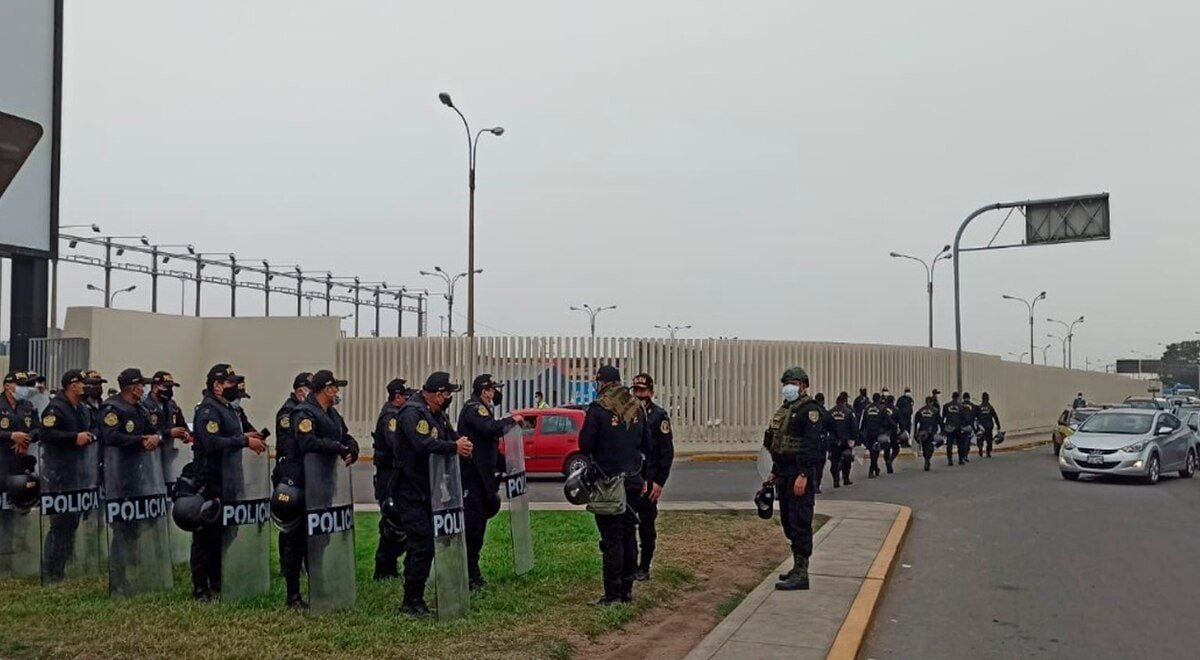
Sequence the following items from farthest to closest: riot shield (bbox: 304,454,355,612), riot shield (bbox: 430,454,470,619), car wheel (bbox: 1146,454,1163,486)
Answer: car wheel (bbox: 1146,454,1163,486)
riot shield (bbox: 304,454,355,612)
riot shield (bbox: 430,454,470,619)

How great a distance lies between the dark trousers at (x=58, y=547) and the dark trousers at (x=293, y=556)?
100 inches

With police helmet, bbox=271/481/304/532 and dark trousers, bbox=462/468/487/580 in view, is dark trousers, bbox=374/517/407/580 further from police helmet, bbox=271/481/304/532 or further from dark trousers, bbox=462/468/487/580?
police helmet, bbox=271/481/304/532

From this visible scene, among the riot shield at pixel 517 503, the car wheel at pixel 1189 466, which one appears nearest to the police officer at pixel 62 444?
the riot shield at pixel 517 503

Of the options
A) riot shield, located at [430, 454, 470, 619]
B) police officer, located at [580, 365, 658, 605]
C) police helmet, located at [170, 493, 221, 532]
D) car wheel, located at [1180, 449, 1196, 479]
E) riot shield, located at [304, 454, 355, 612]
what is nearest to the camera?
riot shield, located at [430, 454, 470, 619]

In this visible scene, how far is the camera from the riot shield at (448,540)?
7.48m

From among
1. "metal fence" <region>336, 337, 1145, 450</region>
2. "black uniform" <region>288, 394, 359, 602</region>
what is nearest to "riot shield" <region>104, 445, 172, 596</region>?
"black uniform" <region>288, 394, 359, 602</region>

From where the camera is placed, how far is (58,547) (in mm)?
9234

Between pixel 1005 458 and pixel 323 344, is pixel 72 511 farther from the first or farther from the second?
pixel 1005 458

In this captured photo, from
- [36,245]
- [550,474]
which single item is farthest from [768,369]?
[36,245]

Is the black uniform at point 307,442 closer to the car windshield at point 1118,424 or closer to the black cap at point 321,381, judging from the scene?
the black cap at point 321,381

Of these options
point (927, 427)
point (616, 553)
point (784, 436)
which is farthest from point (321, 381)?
point (927, 427)

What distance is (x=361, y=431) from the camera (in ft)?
96.0

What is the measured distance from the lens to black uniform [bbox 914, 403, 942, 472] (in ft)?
73.0

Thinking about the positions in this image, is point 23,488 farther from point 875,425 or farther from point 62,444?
point 875,425
